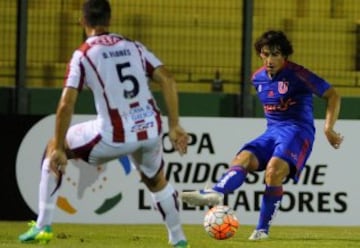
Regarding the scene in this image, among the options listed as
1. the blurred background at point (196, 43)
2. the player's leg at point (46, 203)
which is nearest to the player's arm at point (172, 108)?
the player's leg at point (46, 203)

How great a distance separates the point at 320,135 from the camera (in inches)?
469

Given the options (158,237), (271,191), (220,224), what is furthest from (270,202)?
(158,237)

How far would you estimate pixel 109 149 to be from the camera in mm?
7258

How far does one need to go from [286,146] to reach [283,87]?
0.53 meters

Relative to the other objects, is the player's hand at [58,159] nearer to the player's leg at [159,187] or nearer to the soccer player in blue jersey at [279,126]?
the player's leg at [159,187]

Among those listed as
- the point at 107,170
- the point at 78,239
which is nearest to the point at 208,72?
the point at 107,170

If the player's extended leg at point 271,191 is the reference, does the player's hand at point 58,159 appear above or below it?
above

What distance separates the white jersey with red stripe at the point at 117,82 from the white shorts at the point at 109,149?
45mm

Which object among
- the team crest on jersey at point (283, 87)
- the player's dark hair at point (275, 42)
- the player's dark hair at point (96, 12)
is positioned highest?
the player's dark hair at point (96, 12)

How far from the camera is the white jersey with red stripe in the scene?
23.3 feet

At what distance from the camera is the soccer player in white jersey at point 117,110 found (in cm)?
704

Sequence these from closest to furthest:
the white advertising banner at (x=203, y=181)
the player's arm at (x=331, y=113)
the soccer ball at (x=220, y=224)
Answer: the soccer ball at (x=220, y=224) → the player's arm at (x=331, y=113) → the white advertising banner at (x=203, y=181)

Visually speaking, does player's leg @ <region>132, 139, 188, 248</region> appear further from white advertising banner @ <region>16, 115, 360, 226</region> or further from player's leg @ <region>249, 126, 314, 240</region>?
white advertising banner @ <region>16, 115, 360, 226</region>

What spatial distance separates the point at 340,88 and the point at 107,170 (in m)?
3.30
